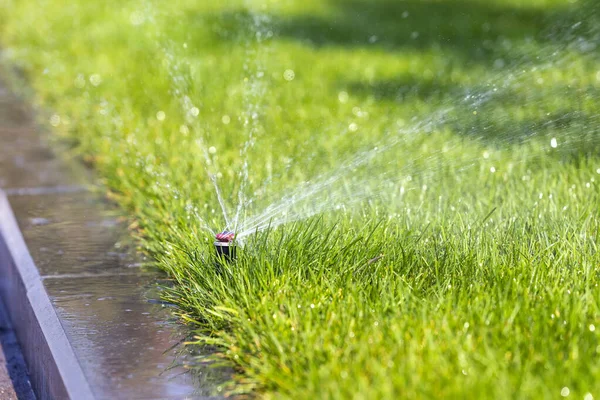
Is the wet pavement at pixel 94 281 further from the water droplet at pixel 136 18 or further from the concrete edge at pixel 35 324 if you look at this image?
the water droplet at pixel 136 18

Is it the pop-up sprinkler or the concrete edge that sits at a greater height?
the pop-up sprinkler

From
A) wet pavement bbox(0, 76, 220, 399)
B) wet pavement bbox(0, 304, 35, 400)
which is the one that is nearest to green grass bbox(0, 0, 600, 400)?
wet pavement bbox(0, 76, 220, 399)

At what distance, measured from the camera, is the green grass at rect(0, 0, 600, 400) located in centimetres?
263

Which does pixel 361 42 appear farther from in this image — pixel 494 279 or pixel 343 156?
pixel 494 279

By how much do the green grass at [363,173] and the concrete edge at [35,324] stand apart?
1.45ft

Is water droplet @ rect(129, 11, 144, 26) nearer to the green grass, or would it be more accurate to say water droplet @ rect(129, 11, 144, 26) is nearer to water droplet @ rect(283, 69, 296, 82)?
the green grass

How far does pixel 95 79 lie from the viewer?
6648 mm

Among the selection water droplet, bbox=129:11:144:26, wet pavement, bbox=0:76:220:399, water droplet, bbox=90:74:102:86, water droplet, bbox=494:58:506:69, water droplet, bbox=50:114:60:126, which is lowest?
water droplet, bbox=494:58:506:69

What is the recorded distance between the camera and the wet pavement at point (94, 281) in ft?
8.86

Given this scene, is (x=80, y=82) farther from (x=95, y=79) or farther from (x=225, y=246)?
(x=225, y=246)

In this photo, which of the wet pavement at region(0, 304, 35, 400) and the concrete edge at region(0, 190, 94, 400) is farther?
the wet pavement at region(0, 304, 35, 400)

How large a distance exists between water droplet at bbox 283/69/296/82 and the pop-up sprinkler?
3.75 metres

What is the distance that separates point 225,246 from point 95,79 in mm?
3896

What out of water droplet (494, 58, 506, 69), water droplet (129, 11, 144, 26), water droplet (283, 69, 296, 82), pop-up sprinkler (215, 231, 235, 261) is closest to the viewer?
pop-up sprinkler (215, 231, 235, 261)
